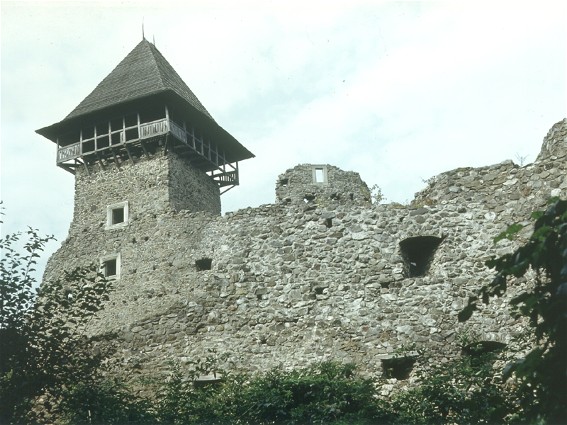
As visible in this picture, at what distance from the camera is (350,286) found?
1321 cm

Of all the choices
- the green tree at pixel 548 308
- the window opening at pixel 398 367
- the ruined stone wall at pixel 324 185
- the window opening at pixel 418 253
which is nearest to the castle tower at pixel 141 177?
the ruined stone wall at pixel 324 185

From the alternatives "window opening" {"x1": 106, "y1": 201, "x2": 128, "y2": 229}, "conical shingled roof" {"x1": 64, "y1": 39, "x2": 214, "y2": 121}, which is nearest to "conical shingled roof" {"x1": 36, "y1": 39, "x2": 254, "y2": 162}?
"conical shingled roof" {"x1": 64, "y1": 39, "x2": 214, "y2": 121}

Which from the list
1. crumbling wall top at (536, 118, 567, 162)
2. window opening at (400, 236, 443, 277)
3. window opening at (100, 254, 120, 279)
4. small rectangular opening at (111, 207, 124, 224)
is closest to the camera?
crumbling wall top at (536, 118, 567, 162)

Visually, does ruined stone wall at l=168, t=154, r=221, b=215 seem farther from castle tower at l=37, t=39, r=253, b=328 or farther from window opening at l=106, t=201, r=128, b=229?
window opening at l=106, t=201, r=128, b=229

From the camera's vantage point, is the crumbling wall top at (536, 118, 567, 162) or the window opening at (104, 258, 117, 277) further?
the window opening at (104, 258, 117, 277)

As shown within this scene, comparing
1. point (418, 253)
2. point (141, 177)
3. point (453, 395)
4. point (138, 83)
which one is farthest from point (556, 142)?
point (138, 83)

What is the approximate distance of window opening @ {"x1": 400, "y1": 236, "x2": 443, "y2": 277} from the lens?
43.8 feet

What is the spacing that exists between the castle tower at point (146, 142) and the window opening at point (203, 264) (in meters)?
3.89

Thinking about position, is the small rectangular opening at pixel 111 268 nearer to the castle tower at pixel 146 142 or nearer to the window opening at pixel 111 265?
the window opening at pixel 111 265

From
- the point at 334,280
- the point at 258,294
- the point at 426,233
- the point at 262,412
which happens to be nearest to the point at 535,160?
the point at 426,233

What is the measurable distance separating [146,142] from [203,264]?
6452 millimetres

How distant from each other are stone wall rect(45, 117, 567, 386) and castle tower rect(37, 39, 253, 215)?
794cm

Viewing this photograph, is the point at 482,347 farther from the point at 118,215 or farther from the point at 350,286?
the point at 118,215

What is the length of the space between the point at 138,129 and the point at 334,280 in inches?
456
